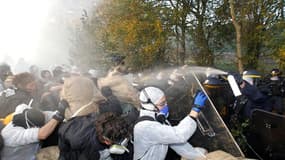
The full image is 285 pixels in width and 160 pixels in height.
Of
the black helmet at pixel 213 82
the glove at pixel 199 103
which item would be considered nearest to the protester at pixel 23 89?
the glove at pixel 199 103

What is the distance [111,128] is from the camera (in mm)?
2754

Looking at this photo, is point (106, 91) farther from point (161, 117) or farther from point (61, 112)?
point (161, 117)

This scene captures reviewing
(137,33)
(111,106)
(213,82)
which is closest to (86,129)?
(111,106)

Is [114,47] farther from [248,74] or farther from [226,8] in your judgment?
[248,74]

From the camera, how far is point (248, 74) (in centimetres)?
506

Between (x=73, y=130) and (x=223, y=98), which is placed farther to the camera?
(x=223, y=98)

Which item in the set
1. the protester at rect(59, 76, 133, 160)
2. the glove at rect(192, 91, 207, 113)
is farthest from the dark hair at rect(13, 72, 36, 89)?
the glove at rect(192, 91, 207, 113)

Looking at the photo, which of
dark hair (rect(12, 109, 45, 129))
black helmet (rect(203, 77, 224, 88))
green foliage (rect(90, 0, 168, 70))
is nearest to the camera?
dark hair (rect(12, 109, 45, 129))

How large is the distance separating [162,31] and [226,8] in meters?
3.17

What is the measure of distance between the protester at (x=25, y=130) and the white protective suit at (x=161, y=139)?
2.32 ft

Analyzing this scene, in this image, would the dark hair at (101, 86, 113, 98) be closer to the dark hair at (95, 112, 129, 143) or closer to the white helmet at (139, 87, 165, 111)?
the white helmet at (139, 87, 165, 111)

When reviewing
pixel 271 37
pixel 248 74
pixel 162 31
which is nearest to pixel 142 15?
pixel 162 31

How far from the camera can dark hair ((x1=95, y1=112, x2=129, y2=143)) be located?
2.74 m

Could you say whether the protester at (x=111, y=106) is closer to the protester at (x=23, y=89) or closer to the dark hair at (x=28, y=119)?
the dark hair at (x=28, y=119)
